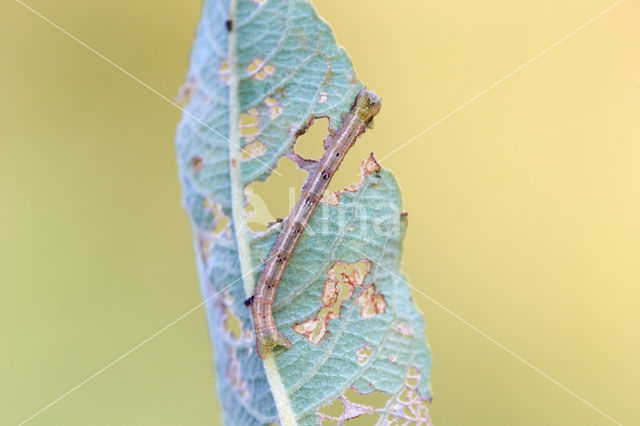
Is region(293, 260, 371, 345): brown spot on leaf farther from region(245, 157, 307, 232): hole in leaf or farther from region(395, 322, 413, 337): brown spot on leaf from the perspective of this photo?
region(245, 157, 307, 232): hole in leaf

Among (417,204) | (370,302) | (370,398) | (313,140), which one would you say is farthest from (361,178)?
(417,204)

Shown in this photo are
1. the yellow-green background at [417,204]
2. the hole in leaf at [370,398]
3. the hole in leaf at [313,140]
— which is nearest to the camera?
the hole in leaf at [370,398]

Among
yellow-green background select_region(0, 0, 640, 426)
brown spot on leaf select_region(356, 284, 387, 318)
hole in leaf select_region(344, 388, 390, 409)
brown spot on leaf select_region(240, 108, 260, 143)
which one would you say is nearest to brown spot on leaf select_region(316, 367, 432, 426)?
hole in leaf select_region(344, 388, 390, 409)

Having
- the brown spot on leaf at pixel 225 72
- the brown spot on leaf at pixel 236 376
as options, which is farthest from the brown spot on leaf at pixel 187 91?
the brown spot on leaf at pixel 236 376

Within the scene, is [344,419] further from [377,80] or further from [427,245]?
[377,80]

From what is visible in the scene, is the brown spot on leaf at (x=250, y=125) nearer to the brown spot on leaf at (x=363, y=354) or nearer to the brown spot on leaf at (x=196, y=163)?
the brown spot on leaf at (x=196, y=163)

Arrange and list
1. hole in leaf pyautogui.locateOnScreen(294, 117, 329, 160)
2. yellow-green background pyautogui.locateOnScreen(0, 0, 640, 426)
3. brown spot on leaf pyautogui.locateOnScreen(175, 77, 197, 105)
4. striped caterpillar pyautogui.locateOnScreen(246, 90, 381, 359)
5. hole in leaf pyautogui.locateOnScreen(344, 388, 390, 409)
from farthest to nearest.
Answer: yellow-green background pyautogui.locateOnScreen(0, 0, 640, 426), brown spot on leaf pyautogui.locateOnScreen(175, 77, 197, 105), hole in leaf pyautogui.locateOnScreen(294, 117, 329, 160), hole in leaf pyautogui.locateOnScreen(344, 388, 390, 409), striped caterpillar pyautogui.locateOnScreen(246, 90, 381, 359)

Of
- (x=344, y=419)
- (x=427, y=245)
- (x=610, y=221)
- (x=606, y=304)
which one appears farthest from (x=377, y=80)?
(x=344, y=419)
